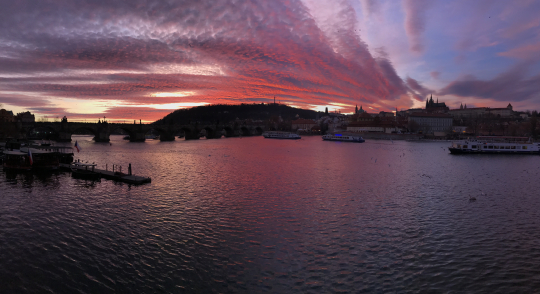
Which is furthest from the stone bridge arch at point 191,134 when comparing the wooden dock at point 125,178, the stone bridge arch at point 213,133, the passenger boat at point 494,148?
the wooden dock at point 125,178

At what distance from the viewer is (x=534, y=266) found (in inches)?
561

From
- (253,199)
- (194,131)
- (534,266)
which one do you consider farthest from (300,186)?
(194,131)

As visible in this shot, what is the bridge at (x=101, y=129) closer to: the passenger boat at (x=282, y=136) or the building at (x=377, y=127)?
the passenger boat at (x=282, y=136)

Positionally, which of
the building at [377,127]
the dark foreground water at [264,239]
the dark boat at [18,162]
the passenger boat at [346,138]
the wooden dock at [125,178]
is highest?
the building at [377,127]

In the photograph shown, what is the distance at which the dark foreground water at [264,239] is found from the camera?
41.3 feet

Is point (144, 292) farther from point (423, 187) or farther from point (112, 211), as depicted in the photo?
point (423, 187)

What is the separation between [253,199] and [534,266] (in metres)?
17.9

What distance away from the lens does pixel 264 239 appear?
55.1 feet

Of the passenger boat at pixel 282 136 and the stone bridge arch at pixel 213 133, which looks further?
the stone bridge arch at pixel 213 133

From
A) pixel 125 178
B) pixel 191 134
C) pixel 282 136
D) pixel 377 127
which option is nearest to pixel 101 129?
pixel 191 134

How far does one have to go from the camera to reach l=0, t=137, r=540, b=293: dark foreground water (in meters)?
12.6

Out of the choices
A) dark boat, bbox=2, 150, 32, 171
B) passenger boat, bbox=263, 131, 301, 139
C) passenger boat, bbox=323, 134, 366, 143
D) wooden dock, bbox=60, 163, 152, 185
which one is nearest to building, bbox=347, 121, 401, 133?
passenger boat, bbox=323, 134, 366, 143

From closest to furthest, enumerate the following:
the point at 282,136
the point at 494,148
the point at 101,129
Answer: the point at 494,148 < the point at 101,129 < the point at 282,136

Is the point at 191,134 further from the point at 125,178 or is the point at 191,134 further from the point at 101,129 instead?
the point at 125,178
